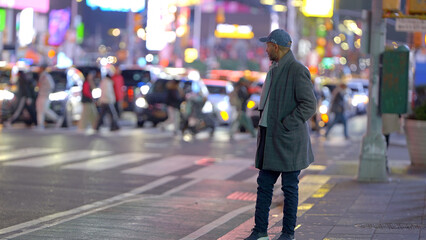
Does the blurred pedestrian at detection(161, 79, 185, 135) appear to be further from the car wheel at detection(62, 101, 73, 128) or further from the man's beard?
the man's beard

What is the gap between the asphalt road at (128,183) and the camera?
29.3 ft

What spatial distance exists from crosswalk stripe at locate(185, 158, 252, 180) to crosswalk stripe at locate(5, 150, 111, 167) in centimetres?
254

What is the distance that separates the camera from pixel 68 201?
10.7 meters

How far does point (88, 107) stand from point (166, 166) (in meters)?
9.30

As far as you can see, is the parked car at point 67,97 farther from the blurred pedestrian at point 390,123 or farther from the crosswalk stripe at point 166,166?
the blurred pedestrian at point 390,123

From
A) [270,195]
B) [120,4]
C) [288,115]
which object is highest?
[120,4]

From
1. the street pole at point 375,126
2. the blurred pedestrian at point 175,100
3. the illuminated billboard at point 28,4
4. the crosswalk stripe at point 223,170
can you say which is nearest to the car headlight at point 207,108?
the blurred pedestrian at point 175,100

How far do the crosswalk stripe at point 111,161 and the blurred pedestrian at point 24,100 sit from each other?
8.83 metres

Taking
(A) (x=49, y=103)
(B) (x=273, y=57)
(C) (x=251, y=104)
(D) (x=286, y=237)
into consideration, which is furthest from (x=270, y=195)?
(C) (x=251, y=104)

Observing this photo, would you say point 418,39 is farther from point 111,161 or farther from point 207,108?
point 111,161

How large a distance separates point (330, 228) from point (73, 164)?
7465 mm

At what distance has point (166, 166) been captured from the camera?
15.3 meters

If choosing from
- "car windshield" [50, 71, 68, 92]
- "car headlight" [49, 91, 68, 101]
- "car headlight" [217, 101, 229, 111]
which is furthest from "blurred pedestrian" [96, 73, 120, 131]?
"car headlight" [217, 101, 229, 111]

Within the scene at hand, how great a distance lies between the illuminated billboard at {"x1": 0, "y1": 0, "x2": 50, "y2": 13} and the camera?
60.8m
